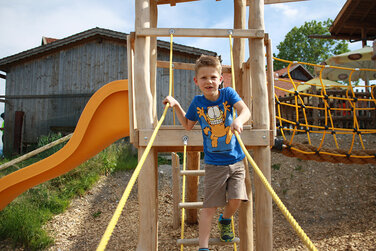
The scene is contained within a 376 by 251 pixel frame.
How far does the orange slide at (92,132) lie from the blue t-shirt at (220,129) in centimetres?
162

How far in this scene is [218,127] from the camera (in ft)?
7.44

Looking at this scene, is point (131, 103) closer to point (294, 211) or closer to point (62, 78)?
point (294, 211)

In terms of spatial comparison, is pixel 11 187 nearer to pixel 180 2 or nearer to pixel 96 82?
pixel 180 2

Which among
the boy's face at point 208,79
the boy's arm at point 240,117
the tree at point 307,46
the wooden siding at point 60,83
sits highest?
the tree at point 307,46

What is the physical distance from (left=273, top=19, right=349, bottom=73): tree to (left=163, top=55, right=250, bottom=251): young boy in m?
29.6

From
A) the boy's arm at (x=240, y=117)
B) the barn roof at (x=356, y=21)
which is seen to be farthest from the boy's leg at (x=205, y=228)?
the barn roof at (x=356, y=21)

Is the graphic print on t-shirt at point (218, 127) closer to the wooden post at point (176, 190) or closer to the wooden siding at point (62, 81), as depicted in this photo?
the wooden post at point (176, 190)

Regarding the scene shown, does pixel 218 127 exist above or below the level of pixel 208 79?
below

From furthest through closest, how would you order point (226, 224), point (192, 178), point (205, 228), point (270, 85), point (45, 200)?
point (45, 200)
point (192, 178)
point (270, 85)
point (226, 224)
point (205, 228)

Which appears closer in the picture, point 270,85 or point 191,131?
point 191,131

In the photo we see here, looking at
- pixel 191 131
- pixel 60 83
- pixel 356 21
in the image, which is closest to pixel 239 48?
pixel 191 131

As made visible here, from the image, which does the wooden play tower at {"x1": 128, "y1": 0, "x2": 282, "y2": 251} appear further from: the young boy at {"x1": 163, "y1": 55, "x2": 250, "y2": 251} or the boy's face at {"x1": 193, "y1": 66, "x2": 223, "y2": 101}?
the boy's face at {"x1": 193, "y1": 66, "x2": 223, "y2": 101}

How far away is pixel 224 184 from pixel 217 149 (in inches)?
10.8

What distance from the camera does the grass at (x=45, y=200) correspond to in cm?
512
